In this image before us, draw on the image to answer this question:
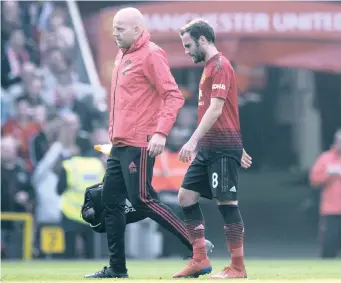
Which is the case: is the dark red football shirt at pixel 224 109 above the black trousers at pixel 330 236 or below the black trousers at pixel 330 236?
above

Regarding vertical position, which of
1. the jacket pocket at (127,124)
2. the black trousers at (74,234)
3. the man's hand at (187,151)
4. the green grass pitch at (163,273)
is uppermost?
the jacket pocket at (127,124)

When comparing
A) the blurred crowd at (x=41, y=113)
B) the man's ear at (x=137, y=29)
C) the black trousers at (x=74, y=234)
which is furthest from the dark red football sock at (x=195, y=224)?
the black trousers at (x=74, y=234)

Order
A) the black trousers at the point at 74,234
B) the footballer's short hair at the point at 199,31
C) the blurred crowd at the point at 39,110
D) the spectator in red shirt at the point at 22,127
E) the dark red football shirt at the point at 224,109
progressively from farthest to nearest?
the black trousers at the point at 74,234
the spectator in red shirt at the point at 22,127
the blurred crowd at the point at 39,110
the footballer's short hair at the point at 199,31
the dark red football shirt at the point at 224,109

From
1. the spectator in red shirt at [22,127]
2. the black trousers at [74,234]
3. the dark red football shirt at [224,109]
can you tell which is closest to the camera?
the dark red football shirt at [224,109]

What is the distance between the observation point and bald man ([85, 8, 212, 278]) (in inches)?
332

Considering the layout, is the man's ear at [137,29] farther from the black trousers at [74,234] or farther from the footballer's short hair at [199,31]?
the black trousers at [74,234]

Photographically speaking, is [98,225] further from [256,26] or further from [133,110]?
[256,26]

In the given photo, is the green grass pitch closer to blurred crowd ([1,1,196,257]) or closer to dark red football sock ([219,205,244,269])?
dark red football sock ([219,205,244,269])

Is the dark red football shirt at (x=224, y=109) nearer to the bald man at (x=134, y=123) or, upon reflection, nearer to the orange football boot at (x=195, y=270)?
the bald man at (x=134, y=123)

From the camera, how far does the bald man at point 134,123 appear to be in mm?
8430

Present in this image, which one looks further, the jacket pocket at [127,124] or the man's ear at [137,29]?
the man's ear at [137,29]

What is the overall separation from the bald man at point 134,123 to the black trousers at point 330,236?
7235 mm

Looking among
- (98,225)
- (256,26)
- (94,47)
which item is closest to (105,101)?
(94,47)

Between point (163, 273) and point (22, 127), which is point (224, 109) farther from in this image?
point (22, 127)
